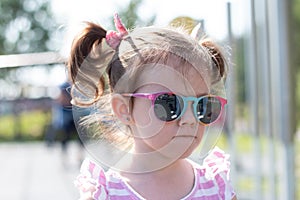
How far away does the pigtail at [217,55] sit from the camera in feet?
5.30

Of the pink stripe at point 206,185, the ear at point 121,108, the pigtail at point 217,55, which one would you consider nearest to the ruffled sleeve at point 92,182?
the ear at point 121,108

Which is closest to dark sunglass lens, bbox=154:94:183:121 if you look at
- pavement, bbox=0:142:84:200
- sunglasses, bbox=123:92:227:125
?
sunglasses, bbox=123:92:227:125

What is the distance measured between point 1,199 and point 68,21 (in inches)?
174

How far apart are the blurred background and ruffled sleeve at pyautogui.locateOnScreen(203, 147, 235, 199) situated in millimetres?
271

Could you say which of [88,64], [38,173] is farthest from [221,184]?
[38,173]

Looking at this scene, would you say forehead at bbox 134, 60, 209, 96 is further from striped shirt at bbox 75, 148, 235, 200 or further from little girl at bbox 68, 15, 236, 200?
striped shirt at bbox 75, 148, 235, 200

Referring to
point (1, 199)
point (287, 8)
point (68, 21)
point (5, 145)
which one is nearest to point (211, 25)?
point (68, 21)

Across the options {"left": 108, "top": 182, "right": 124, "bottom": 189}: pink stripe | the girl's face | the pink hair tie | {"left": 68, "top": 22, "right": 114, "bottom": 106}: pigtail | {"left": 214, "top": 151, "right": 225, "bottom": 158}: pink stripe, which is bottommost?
{"left": 108, "top": 182, "right": 124, "bottom": 189}: pink stripe

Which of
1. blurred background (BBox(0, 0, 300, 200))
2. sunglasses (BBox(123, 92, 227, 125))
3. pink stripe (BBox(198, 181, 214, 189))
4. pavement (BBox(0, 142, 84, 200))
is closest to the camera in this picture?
sunglasses (BBox(123, 92, 227, 125))

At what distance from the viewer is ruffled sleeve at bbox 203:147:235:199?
1.60m

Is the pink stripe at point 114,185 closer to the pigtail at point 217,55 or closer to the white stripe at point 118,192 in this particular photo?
the white stripe at point 118,192

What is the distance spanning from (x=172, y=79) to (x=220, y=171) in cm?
28

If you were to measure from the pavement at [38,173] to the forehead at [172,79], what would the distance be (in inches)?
134

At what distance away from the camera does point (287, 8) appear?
3881 millimetres
